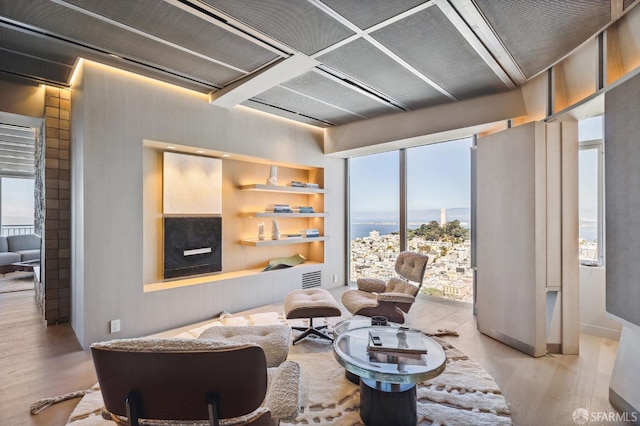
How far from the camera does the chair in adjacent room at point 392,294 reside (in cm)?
323

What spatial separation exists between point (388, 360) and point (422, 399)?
0.53 metres

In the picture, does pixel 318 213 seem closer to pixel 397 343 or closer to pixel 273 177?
pixel 273 177

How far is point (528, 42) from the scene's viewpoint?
2576mm

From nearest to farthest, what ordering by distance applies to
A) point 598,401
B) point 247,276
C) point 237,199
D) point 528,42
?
point 598,401, point 528,42, point 247,276, point 237,199

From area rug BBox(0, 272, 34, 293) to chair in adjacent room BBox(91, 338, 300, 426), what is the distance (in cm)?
613

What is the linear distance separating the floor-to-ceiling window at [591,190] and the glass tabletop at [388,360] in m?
2.75

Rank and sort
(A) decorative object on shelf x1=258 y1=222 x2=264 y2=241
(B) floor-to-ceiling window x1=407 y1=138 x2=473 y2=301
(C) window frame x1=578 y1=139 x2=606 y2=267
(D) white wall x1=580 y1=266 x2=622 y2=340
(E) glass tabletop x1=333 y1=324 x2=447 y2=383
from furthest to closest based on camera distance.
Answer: (A) decorative object on shelf x1=258 y1=222 x2=264 y2=241 < (B) floor-to-ceiling window x1=407 y1=138 x2=473 y2=301 < (C) window frame x1=578 y1=139 x2=606 y2=267 < (D) white wall x1=580 y1=266 x2=622 y2=340 < (E) glass tabletop x1=333 y1=324 x2=447 y2=383

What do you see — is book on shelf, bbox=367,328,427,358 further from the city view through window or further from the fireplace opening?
the fireplace opening

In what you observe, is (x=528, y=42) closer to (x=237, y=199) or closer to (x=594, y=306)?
(x=594, y=306)

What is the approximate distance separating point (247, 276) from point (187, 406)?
124 inches

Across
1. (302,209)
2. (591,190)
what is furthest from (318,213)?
(591,190)

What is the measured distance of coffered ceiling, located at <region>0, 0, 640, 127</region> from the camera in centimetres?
217

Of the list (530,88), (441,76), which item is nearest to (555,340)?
(530,88)

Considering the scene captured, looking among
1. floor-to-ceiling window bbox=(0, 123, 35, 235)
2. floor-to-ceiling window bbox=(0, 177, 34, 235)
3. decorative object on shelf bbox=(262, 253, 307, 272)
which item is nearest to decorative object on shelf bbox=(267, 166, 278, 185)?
decorative object on shelf bbox=(262, 253, 307, 272)
